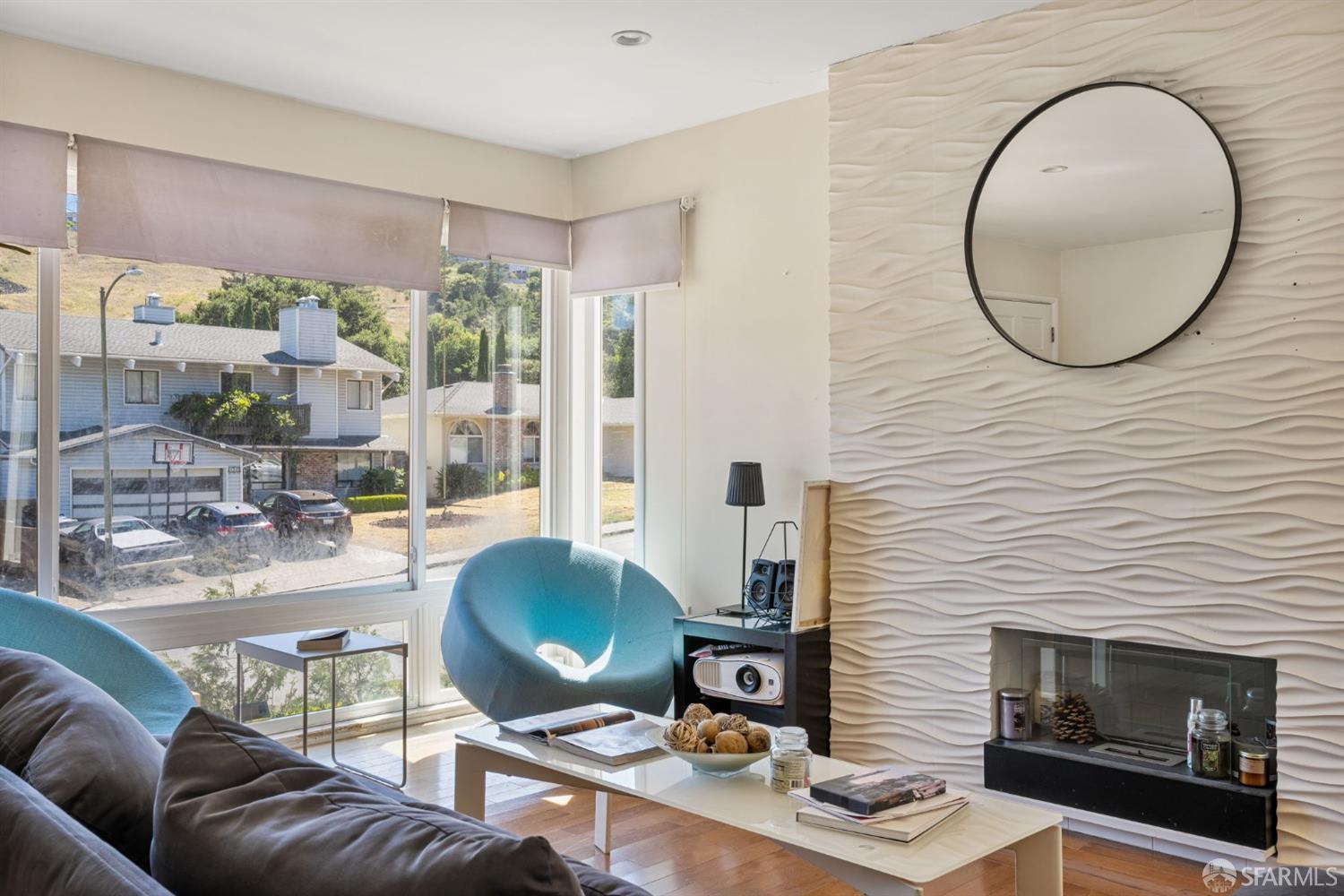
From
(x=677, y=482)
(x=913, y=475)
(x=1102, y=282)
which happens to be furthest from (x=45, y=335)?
(x=1102, y=282)

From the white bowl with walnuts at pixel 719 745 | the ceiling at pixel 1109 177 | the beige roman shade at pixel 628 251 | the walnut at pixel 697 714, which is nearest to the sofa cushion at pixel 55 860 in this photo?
the white bowl with walnuts at pixel 719 745

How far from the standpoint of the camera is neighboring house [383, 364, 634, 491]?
480 cm

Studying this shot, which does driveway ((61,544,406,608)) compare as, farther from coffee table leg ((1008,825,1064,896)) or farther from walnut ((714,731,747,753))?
coffee table leg ((1008,825,1064,896))

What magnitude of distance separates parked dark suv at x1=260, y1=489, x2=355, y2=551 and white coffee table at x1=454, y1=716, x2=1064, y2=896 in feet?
6.40

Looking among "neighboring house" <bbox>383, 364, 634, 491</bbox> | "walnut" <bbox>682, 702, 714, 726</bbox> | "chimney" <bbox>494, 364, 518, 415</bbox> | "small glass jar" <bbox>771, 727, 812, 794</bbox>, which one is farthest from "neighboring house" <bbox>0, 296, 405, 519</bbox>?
"small glass jar" <bbox>771, 727, 812, 794</bbox>

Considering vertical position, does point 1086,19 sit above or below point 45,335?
above

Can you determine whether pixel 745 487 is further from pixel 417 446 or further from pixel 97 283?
pixel 97 283

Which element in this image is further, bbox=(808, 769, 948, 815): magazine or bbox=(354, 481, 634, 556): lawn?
bbox=(354, 481, 634, 556): lawn

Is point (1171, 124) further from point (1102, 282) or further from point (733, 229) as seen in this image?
point (733, 229)

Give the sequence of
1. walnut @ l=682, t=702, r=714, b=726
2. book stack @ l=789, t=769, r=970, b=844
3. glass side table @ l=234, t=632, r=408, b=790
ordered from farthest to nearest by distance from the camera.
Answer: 1. glass side table @ l=234, t=632, r=408, b=790
2. walnut @ l=682, t=702, r=714, b=726
3. book stack @ l=789, t=769, r=970, b=844

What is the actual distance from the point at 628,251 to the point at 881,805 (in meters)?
3.27

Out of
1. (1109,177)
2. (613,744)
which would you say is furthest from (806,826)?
(1109,177)

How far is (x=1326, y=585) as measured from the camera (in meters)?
2.79

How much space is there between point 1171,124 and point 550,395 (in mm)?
3012
